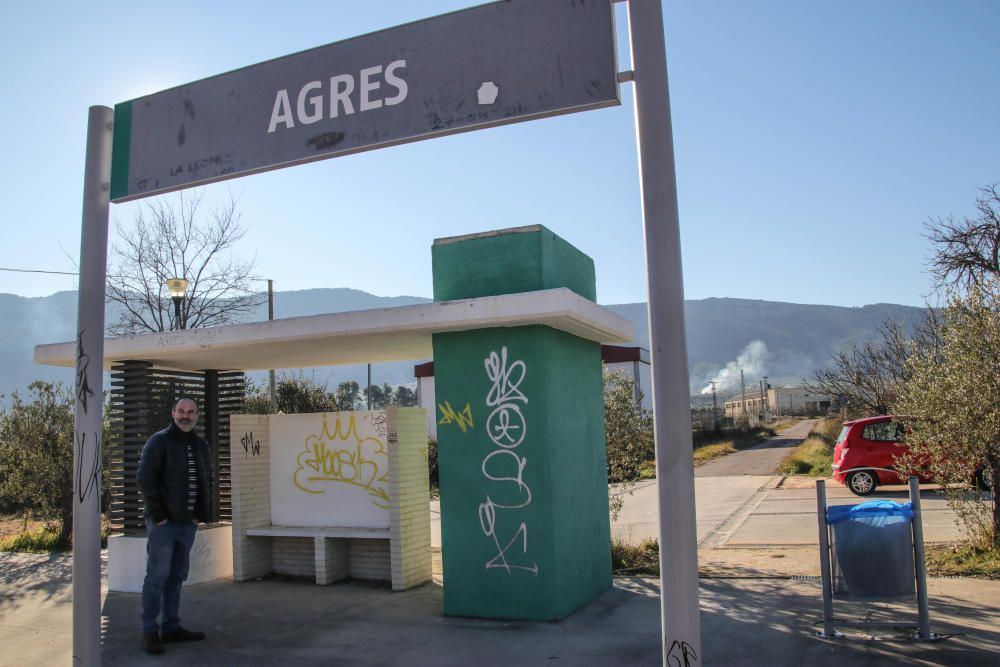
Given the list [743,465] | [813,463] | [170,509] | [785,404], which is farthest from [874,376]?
[785,404]

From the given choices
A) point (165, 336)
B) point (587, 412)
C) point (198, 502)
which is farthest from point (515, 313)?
point (165, 336)

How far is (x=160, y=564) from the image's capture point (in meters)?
6.33

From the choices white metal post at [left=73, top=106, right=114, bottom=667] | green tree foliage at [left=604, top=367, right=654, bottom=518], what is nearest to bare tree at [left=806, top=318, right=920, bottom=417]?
green tree foliage at [left=604, top=367, right=654, bottom=518]

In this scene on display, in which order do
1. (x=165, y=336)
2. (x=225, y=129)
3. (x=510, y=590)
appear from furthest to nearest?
(x=165, y=336)
(x=510, y=590)
(x=225, y=129)

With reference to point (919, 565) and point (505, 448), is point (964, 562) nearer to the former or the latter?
point (919, 565)

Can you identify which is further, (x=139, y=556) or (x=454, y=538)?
(x=139, y=556)

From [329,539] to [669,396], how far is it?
6.65m

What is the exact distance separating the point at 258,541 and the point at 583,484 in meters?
4.16

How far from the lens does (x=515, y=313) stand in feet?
21.7

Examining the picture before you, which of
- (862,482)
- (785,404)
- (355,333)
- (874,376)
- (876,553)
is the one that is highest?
(785,404)

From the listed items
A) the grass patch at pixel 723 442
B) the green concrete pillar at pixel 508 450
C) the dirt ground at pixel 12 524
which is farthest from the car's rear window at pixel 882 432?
the dirt ground at pixel 12 524

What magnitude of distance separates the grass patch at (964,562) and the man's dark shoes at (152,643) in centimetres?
732

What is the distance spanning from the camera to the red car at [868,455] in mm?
16969

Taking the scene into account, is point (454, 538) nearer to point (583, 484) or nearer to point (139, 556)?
point (583, 484)
